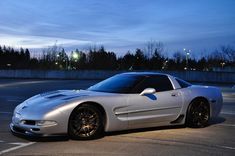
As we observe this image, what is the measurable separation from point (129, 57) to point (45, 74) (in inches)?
1347

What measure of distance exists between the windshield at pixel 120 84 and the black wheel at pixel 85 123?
881mm

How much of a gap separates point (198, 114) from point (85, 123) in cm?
302

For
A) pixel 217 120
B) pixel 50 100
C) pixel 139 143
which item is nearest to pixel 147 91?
pixel 139 143

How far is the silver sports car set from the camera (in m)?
8.14

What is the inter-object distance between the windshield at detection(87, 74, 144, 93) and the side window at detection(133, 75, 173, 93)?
12 centimetres

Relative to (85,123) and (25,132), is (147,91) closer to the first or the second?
(85,123)

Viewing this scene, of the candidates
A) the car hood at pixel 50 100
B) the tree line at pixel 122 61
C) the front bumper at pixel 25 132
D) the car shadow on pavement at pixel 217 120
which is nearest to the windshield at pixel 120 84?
the car hood at pixel 50 100

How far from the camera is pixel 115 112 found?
879 cm

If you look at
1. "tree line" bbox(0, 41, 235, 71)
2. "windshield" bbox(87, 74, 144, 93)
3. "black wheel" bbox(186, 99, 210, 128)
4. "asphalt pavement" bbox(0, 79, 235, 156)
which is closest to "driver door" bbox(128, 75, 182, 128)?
"windshield" bbox(87, 74, 144, 93)

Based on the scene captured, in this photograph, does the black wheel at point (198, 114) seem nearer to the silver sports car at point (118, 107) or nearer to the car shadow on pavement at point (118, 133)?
the silver sports car at point (118, 107)

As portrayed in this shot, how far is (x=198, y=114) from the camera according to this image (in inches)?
401

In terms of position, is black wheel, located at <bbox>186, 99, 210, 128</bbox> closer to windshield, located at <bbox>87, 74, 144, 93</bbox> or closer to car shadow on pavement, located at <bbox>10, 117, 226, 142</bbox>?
car shadow on pavement, located at <bbox>10, 117, 226, 142</bbox>

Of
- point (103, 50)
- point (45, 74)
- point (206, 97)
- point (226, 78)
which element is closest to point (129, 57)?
point (103, 50)

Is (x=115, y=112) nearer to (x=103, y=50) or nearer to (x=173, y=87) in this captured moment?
(x=173, y=87)
